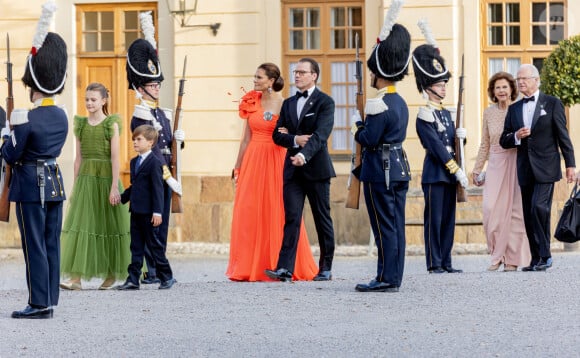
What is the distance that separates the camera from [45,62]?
10.7 meters

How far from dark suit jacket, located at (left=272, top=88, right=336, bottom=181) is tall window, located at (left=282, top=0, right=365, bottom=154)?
7173 millimetres

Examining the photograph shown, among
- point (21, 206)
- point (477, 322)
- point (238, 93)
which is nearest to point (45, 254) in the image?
point (21, 206)

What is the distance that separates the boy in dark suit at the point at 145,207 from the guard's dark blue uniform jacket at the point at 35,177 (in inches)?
81.4

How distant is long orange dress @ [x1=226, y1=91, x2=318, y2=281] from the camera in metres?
13.6

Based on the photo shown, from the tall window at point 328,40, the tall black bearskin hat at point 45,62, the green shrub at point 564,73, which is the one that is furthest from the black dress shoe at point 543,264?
the tall window at point 328,40

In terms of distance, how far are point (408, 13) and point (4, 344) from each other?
11218 mm

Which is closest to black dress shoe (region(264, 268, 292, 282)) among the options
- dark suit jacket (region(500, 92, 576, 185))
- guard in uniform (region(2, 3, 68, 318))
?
dark suit jacket (region(500, 92, 576, 185))

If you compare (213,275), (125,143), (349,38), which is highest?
(349,38)

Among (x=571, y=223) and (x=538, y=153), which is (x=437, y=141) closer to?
(x=538, y=153)

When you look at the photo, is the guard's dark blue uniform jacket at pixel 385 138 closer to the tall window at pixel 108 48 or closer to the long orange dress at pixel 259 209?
the long orange dress at pixel 259 209

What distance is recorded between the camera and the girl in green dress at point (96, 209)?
1296 centimetres

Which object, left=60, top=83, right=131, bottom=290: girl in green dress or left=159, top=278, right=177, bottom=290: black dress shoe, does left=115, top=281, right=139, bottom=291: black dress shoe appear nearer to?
left=159, top=278, right=177, bottom=290: black dress shoe

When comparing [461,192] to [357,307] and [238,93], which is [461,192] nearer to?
[357,307]

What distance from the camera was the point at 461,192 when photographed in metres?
14.1
